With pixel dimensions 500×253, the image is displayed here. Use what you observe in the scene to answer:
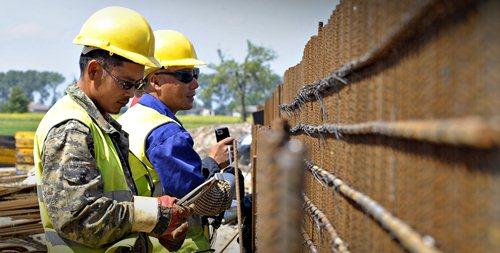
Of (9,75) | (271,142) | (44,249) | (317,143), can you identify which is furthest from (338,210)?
(9,75)

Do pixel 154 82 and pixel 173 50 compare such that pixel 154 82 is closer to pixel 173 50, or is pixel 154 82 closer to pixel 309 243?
pixel 173 50

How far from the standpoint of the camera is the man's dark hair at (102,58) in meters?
3.12

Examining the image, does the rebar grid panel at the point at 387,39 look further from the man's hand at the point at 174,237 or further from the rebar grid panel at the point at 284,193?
the man's hand at the point at 174,237

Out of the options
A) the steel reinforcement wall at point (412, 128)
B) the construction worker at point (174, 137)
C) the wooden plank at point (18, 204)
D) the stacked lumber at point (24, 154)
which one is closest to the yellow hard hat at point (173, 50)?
the construction worker at point (174, 137)

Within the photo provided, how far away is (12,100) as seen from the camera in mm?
87625

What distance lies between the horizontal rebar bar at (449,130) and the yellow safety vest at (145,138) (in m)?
2.31

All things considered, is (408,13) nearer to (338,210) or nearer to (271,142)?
(271,142)

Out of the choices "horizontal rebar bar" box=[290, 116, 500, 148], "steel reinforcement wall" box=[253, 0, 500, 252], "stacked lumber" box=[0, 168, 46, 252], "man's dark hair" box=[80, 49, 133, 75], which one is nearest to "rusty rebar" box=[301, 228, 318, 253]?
"steel reinforcement wall" box=[253, 0, 500, 252]

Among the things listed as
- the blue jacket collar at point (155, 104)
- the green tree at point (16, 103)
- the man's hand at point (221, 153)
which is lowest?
the man's hand at point (221, 153)

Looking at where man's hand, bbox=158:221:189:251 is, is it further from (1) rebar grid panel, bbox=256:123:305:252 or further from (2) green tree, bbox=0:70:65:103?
(2) green tree, bbox=0:70:65:103

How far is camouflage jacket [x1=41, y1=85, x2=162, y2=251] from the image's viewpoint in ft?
8.36

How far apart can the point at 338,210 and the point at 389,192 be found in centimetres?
69

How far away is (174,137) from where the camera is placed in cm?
363

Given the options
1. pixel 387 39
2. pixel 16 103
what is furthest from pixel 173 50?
pixel 16 103
